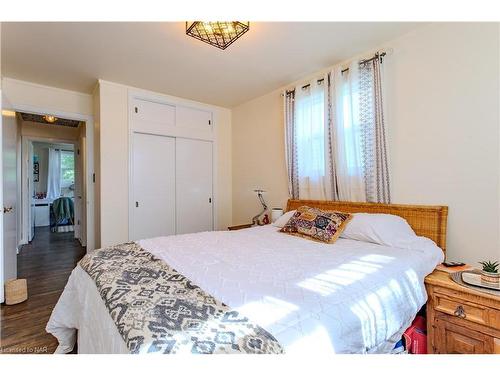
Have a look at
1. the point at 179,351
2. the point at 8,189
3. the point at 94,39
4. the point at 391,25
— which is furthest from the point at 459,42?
the point at 8,189

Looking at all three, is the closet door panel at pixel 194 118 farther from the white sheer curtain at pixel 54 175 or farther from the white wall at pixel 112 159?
the white sheer curtain at pixel 54 175

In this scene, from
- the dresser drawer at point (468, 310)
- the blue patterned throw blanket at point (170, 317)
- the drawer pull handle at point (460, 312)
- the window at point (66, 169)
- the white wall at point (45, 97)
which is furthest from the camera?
the window at point (66, 169)

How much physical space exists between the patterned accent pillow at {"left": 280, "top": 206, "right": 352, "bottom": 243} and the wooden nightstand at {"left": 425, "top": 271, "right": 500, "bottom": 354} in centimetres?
70

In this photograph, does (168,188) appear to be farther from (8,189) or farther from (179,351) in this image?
(179,351)

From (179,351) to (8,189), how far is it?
113 inches

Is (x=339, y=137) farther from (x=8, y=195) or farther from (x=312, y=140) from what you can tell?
(x=8, y=195)

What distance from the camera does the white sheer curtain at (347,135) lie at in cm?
244

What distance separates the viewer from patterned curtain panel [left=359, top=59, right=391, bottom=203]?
2.27 meters

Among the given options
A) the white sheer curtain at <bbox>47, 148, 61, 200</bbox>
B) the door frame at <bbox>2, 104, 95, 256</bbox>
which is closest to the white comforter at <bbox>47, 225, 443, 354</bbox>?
the door frame at <bbox>2, 104, 95, 256</bbox>

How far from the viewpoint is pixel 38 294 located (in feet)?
8.45

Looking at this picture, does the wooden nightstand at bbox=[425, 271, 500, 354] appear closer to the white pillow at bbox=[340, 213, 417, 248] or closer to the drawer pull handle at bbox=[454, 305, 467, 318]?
the drawer pull handle at bbox=[454, 305, 467, 318]

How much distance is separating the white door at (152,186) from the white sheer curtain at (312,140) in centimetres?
192

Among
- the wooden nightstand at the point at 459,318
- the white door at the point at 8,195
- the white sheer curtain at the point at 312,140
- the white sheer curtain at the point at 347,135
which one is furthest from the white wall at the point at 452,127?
the white door at the point at 8,195

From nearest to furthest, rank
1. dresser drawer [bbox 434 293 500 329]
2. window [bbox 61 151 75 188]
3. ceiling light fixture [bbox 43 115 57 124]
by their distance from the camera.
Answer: dresser drawer [bbox 434 293 500 329] → ceiling light fixture [bbox 43 115 57 124] → window [bbox 61 151 75 188]
